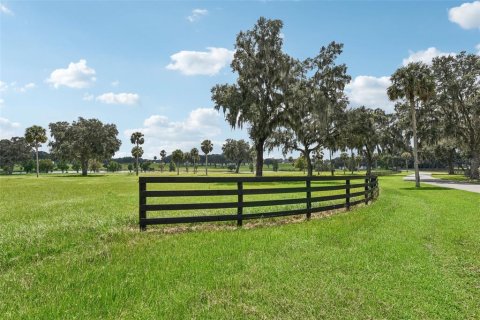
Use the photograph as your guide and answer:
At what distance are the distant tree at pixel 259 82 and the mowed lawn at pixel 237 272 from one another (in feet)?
99.0

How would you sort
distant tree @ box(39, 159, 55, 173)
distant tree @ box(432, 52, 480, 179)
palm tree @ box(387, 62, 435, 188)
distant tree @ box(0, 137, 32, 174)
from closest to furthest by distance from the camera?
palm tree @ box(387, 62, 435, 188)
distant tree @ box(432, 52, 480, 179)
distant tree @ box(0, 137, 32, 174)
distant tree @ box(39, 159, 55, 173)

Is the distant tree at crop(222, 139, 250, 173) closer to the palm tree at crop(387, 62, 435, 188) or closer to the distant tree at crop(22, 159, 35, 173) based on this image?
the distant tree at crop(22, 159, 35, 173)

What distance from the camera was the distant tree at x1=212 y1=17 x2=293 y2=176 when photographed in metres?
39.0

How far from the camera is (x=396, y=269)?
21.2ft

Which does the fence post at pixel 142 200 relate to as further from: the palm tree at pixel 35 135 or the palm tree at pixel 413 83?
the palm tree at pixel 35 135

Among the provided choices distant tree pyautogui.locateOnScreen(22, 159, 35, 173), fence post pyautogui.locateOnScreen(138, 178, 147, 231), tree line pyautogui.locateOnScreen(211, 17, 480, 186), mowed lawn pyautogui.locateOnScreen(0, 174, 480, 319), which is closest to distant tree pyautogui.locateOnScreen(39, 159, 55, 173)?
distant tree pyautogui.locateOnScreen(22, 159, 35, 173)

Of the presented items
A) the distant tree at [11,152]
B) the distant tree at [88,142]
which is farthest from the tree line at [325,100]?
the distant tree at [11,152]

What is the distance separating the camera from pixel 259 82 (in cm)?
3969

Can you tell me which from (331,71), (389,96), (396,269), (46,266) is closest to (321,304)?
(396,269)

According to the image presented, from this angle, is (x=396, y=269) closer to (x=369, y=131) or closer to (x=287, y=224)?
(x=287, y=224)

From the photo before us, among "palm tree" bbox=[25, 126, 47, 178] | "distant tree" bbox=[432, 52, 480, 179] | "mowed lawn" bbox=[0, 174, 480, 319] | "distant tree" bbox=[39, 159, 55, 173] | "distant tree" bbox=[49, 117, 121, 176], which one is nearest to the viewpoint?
"mowed lawn" bbox=[0, 174, 480, 319]

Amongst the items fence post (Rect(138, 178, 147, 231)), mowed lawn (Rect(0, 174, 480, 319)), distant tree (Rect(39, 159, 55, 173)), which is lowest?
mowed lawn (Rect(0, 174, 480, 319))

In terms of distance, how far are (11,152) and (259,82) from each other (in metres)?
124

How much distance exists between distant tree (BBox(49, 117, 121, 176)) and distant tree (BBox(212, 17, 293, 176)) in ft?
170
